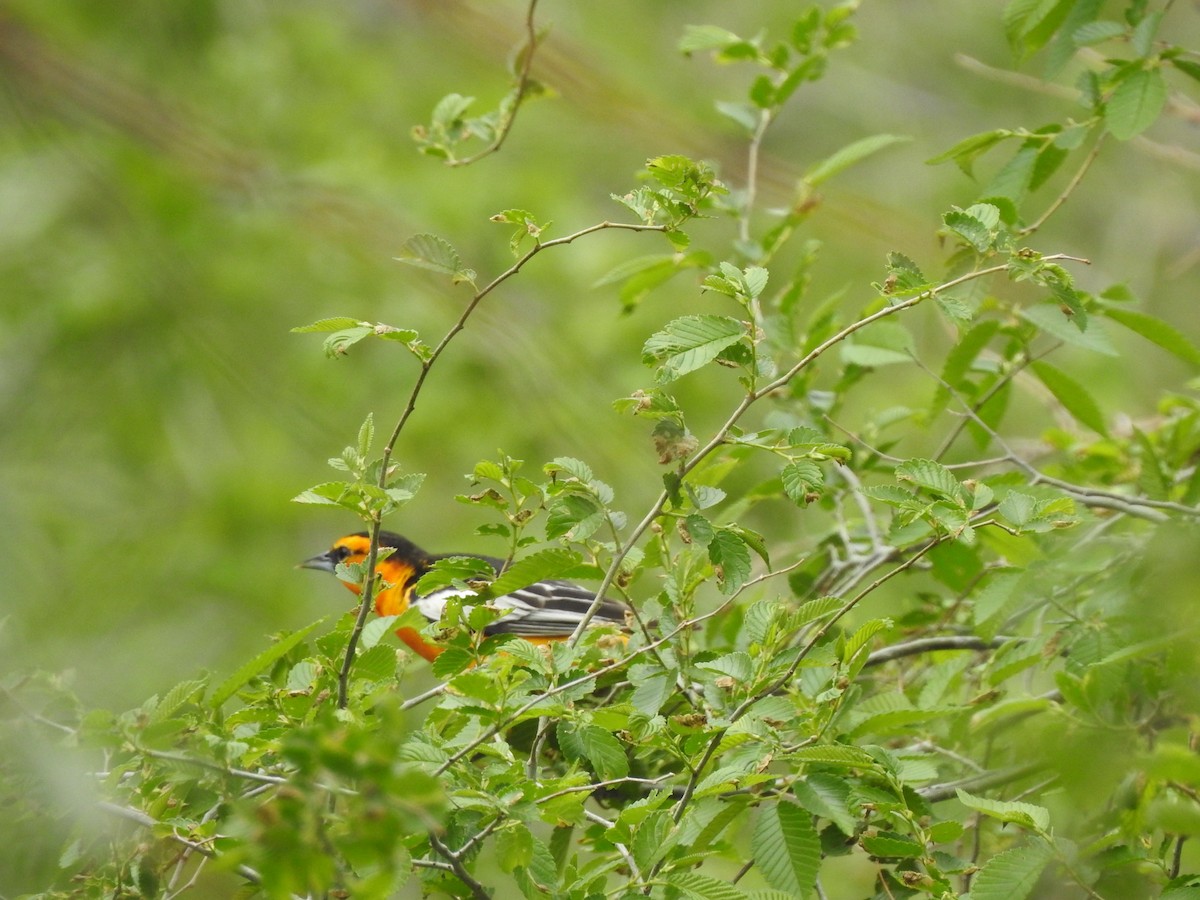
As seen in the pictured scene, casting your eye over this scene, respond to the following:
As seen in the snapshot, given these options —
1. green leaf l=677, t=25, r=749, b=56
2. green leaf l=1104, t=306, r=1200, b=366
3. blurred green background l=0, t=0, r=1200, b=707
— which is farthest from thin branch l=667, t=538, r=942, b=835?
blurred green background l=0, t=0, r=1200, b=707

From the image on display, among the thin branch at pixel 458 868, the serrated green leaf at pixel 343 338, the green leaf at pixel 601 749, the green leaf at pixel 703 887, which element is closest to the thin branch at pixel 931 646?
the green leaf at pixel 601 749

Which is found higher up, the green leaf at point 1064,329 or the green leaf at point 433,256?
the green leaf at point 433,256

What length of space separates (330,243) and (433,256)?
419cm

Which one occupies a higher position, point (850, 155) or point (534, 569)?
point (850, 155)

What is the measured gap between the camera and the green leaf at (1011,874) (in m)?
1.74

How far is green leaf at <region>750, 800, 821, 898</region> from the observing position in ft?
5.80

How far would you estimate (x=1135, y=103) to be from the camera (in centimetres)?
236

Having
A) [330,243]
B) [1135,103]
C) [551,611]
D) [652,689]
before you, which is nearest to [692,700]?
[652,689]

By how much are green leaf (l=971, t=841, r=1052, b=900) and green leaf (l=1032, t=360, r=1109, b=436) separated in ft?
3.98

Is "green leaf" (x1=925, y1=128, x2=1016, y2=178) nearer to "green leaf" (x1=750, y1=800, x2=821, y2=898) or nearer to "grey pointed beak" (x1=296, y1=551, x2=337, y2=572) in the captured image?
"green leaf" (x1=750, y1=800, x2=821, y2=898)

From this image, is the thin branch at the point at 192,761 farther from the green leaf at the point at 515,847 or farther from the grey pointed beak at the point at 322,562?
the grey pointed beak at the point at 322,562

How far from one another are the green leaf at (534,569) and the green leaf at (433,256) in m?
0.44

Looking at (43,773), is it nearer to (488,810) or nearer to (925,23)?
(488,810)

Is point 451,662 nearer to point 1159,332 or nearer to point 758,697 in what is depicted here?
point 758,697
